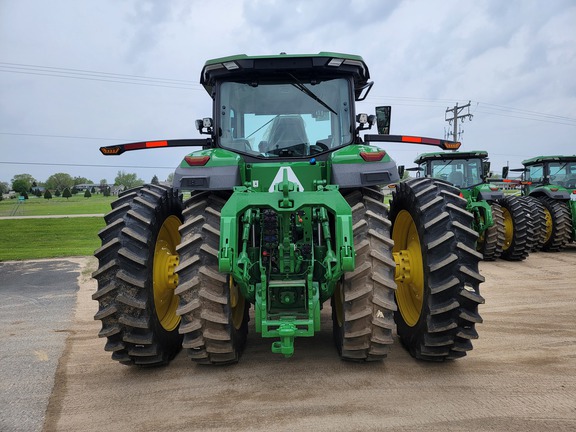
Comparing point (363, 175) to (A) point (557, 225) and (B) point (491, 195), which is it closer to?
(B) point (491, 195)

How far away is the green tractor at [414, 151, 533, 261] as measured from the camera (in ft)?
32.3

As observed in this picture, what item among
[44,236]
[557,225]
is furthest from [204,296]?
[44,236]

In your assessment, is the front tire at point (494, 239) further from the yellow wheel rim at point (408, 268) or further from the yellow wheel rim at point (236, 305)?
the yellow wheel rim at point (236, 305)

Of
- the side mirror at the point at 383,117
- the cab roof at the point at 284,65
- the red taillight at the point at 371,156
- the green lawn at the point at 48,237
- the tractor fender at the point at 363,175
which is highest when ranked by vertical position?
the cab roof at the point at 284,65

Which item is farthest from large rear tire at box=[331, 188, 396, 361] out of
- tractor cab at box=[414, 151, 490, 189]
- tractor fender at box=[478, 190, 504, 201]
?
tractor cab at box=[414, 151, 490, 189]

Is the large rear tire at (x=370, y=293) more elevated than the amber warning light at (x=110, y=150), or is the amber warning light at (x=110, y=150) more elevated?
the amber warning light at (x=110, y=150)

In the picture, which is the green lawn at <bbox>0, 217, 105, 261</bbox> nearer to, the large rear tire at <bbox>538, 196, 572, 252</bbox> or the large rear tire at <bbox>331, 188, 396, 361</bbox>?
the large rear tire at <bbox>331, 188, 396, 361</bbox>

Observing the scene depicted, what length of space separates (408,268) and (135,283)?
93.1 inches

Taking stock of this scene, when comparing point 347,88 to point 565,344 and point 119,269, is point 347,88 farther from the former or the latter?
point 565,344

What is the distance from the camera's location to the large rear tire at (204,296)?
129 inches

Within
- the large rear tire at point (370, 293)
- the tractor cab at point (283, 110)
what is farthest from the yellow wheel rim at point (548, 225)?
the large rear tire at point (370, 293)

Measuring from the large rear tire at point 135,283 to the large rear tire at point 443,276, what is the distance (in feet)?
7.15

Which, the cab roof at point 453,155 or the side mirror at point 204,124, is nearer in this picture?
the side mirror at point 204,124

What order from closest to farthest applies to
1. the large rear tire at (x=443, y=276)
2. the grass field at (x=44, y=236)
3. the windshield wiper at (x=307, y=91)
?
the large rear tire at (x=443, y=276), the windshield wiper at (x=307, y=91), the grass field at (x=44, y=236)
